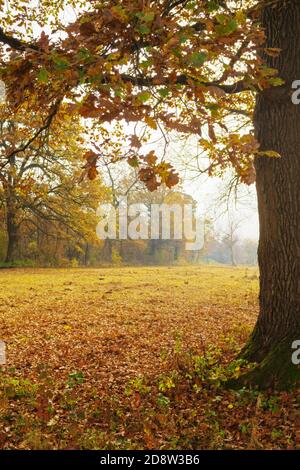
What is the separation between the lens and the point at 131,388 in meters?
5.80

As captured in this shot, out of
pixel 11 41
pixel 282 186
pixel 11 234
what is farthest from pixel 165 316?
pixel 11 234

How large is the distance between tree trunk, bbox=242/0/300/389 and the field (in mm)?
835

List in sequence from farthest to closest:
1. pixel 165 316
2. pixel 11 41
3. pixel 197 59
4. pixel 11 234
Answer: pixel 11 234 → pixel 165 316 → pixel 11 41 → pixel 197 59

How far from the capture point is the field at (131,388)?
4531 millimetres

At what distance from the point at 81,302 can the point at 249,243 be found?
9848 centimetres

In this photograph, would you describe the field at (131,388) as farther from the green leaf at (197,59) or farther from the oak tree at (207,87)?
the green leaf at (197,59)

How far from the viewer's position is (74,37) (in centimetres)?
417

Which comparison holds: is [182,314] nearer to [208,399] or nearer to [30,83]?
[208,399]

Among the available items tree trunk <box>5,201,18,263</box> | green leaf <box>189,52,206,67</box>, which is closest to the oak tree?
green leaf <box>189,52,206,67</box>

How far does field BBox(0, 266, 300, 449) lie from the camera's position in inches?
178

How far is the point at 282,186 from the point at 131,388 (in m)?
3.60

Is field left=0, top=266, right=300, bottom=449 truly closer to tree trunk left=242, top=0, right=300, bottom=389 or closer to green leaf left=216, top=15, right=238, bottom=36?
tree trunk left=242, top=0, right=300, bottom=389

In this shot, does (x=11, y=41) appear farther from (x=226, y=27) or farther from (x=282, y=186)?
(x=282, y=186)

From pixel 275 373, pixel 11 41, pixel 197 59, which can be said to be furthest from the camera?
pixel 11 41
